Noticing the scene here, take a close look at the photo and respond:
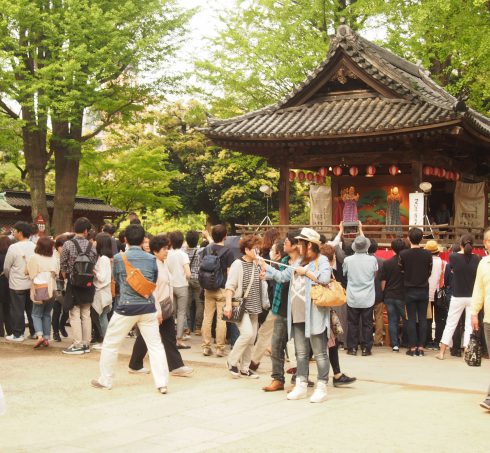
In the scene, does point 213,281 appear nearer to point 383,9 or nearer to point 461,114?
point 461,114

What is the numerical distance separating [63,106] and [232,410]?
1893cm

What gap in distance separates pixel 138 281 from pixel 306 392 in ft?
7.90

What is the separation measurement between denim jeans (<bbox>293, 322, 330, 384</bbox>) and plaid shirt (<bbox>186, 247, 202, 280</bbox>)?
4.89 metres

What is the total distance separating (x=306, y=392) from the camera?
330 inches

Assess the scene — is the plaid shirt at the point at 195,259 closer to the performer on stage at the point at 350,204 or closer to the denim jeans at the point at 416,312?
the denim jeans at the point at 416,312

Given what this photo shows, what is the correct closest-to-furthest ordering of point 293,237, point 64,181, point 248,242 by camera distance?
point 293,237 → point 248,242 → point 64,181

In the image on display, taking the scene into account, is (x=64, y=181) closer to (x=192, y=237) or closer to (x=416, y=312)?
(x=192, y=237)

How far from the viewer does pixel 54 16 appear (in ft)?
81.6

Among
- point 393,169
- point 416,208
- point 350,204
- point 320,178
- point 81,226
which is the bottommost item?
point 81,226

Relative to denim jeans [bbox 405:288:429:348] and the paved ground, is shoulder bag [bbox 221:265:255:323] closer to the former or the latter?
the paved ground

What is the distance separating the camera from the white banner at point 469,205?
70.5 feet

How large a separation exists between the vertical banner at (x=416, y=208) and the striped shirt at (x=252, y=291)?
891 cm

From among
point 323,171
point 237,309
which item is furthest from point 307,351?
point 323,171

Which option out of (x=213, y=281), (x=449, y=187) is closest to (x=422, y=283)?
(x=213, y=281)
